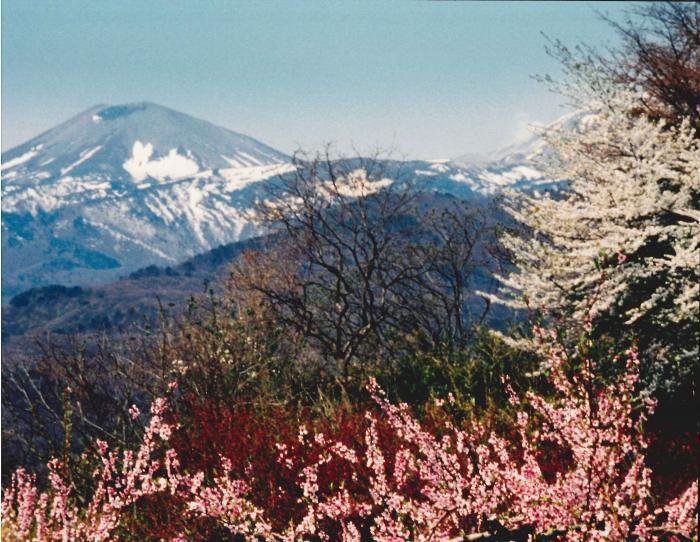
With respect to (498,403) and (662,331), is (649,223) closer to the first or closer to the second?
(662,331)

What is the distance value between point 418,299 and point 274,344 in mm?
8430

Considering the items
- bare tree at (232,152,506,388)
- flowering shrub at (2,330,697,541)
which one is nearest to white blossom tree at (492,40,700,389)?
flowering shrub at (2,330,697,541)

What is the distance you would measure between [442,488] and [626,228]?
451cm

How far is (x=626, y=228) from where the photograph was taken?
7.14 m

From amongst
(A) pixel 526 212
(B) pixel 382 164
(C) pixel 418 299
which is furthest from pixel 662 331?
(C) pixel 418 299

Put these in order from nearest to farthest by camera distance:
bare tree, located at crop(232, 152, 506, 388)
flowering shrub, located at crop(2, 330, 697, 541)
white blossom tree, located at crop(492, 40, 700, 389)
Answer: flowering shrub, located at crop(2, 330, 697, 541) → white blossom tree, located at crop(492, 40, 700, 389) → bare tree, located at crop(232, 152, 506, 388)

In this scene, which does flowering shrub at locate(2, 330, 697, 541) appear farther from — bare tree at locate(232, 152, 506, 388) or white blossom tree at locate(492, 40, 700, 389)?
bare tree at locate(232, 152, 506, 388)

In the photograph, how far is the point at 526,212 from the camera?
876 centimetres

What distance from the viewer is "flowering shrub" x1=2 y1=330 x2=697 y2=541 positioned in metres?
3.33

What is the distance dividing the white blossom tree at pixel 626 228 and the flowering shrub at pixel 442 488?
1.06 metres

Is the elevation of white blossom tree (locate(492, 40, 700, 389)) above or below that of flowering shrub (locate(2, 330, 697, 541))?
above

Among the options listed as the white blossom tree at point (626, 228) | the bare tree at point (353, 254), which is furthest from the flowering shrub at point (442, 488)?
the bare tree at point (353, 254)

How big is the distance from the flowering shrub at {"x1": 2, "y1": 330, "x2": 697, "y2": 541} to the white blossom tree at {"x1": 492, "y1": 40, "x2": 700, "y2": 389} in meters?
1.06

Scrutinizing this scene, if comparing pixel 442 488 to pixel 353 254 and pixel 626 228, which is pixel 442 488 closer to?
pixel 626 228
